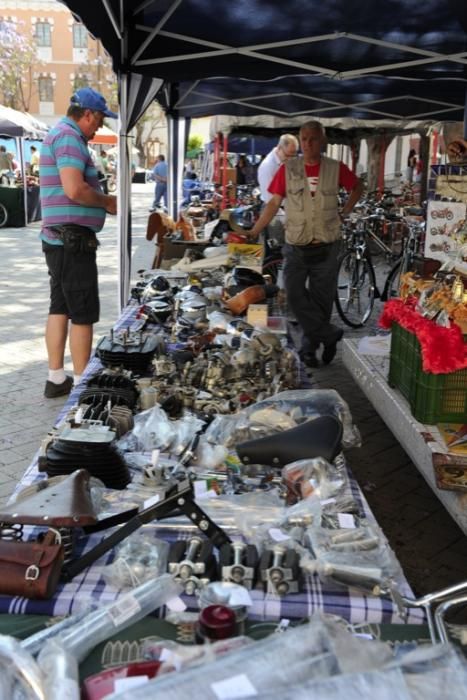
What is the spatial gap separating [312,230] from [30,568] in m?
4.50

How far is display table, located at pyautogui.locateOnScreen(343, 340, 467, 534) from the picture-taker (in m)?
2.66

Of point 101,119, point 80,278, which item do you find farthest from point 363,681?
point 101,119

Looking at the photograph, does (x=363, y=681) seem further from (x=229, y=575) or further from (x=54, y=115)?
(x=54, y=115)

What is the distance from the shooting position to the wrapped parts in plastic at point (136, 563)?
68.0 inches

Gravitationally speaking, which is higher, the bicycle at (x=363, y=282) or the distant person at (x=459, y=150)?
the distant person at (x=459, y=150)

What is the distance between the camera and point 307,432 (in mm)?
2346

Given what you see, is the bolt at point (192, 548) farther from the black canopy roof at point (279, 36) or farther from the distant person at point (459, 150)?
the distant person at point (459, 150)

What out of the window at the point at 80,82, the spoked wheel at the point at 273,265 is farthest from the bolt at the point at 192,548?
the window at the point at 80,82

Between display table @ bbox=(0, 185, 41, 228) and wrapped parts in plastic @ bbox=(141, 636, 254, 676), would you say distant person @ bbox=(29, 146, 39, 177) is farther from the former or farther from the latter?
wrapped parts in plastic @ bbox=(141, 636, 254, 676)

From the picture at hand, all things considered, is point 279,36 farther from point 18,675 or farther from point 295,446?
point 18,675

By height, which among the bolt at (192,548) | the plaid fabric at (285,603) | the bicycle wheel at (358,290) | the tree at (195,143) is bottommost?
the bicycle wheel at (358,290)

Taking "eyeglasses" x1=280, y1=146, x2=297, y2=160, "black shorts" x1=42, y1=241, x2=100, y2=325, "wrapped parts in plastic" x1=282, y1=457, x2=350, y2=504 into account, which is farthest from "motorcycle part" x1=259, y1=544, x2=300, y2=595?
"eyeglasses" x1=280, y1=146, x2=297, y2=160

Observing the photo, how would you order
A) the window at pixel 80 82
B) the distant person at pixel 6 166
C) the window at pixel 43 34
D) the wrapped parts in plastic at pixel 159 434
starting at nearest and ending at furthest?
the wrapped parts in plastic at pixel 159 434 < the distant person at pixel 6 166 < the window at pixel 80 82 < the window at pixel 43 34

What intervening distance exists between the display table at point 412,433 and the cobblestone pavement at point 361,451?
1.75 feet
